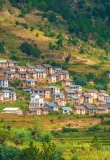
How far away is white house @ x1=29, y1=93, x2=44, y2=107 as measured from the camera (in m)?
53.0

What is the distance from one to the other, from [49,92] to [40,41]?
12007 mm

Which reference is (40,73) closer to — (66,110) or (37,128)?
(66,110)

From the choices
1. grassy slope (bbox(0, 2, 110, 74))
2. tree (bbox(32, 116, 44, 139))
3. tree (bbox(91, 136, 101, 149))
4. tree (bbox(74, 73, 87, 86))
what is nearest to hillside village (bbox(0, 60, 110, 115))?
tree (bbox(74, 73, 87, 86))

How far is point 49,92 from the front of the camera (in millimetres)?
55969

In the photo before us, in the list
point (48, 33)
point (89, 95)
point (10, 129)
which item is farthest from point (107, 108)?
point (48, 33)

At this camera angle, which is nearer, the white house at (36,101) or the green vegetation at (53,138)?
the green vegetation at (53,138)

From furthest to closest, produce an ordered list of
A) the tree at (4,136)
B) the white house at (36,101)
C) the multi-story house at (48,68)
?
the multi-story house at (48,68), the white house at (36,101), the tree at (4,136)

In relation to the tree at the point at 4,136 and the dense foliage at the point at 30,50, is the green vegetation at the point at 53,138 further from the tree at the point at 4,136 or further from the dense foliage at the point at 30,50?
the dense foliage at the point at 30,50

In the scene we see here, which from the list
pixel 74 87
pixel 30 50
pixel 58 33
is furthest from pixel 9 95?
pixel 58 33

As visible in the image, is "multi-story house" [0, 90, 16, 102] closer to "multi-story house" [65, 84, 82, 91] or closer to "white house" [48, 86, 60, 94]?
"white house" [48, 86, 60, 94]

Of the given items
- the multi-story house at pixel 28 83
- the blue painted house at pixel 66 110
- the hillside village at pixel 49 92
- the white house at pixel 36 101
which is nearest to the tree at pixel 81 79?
the hillside village at pixel 49 92

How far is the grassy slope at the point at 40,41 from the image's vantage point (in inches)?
2537

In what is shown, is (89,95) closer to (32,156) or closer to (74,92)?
(74,92)

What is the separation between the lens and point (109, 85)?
203 feet
